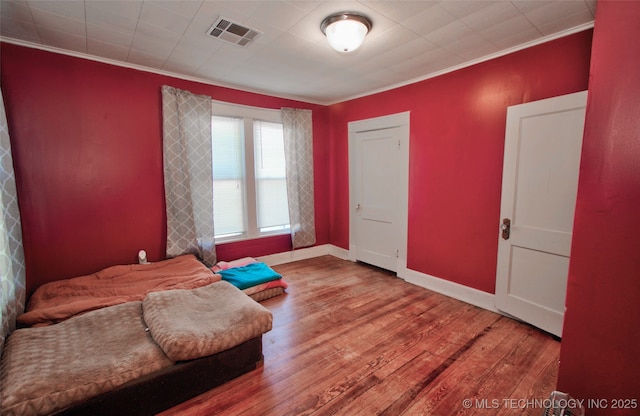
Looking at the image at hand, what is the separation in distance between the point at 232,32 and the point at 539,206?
2993mm

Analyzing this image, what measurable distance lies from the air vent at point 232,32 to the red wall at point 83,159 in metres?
1.30

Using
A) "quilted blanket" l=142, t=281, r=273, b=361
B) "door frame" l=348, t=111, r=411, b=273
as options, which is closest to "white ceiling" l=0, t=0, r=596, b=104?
"door frame" l=348, t=111, r=411, b=273

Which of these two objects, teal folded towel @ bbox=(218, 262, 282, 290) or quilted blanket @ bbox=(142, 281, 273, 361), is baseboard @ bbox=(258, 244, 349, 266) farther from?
quilted blanket @ bbox=(142, 281, 273, 361)

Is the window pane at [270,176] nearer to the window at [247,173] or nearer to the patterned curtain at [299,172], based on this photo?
the window at [247,173]

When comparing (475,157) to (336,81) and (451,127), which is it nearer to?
(451,127)

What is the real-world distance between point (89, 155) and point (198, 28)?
5.84ft

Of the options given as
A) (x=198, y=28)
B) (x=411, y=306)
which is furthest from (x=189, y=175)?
(x=411, y=306)

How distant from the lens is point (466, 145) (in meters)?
2.96

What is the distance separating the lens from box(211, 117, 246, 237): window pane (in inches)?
144

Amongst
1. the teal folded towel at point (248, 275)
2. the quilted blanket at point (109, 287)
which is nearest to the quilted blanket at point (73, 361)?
the quilted blanket at point (109, 287)

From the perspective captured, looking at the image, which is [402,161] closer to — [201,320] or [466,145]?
[466,145]

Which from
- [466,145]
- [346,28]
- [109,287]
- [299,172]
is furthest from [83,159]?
[466,145]

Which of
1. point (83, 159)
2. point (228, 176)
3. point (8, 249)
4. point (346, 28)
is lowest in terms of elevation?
point (8, 249)

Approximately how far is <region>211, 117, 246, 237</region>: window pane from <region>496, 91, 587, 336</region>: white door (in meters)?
3.17
